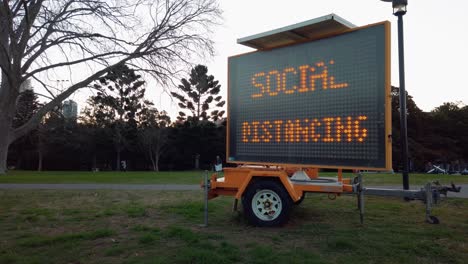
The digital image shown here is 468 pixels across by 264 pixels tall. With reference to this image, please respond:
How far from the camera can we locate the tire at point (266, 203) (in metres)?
6.25

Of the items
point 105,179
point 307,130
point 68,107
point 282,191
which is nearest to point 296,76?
point 307,130

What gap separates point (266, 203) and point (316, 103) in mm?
1936

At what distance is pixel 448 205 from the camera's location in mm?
8977

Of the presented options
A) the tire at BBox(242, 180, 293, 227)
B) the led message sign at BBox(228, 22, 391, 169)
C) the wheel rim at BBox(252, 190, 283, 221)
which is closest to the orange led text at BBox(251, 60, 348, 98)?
the led message sign at BBox(228, 22, 391, 169)

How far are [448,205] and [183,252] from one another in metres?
7.22

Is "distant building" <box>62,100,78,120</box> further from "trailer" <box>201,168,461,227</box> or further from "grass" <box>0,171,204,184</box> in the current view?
"trailer" <box>201,168,461,227</box>

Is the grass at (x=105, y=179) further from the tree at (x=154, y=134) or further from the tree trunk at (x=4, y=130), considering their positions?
the tree at (x=154, y=134)

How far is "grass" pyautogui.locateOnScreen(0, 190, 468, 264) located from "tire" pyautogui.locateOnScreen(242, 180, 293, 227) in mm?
198

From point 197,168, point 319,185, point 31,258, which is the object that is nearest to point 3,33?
point 31,258

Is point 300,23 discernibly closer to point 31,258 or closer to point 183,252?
point 183,252

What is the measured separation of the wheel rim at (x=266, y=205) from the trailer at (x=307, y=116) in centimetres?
2

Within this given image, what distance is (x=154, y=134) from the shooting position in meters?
48.5

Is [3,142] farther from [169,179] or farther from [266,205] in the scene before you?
[169,179]

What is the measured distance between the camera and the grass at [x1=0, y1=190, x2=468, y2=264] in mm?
4656
